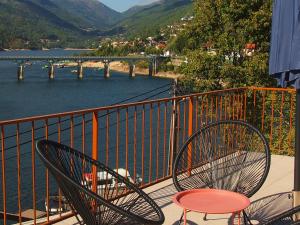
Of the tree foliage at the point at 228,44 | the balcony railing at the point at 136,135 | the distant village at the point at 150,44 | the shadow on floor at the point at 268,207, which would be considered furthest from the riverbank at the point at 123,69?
the shadow on floor at the point at 268,207

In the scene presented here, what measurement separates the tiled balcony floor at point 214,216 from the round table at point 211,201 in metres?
0.67

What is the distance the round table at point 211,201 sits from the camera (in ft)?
8.37

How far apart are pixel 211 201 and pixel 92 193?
2.85 ft

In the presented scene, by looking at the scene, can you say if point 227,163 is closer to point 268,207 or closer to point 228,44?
point 268,207

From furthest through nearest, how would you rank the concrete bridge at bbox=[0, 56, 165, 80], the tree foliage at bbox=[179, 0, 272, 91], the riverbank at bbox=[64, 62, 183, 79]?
the riverbank at bbox=[64, 62, 183, 79], the concrete bridge at bbox=[0, 56, 165, 80], the tree foliage at bbox=[179, 0, 272, 91]

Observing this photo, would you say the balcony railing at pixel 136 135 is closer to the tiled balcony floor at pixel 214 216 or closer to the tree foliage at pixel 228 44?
the tiled balcony floor at pixel 214 216

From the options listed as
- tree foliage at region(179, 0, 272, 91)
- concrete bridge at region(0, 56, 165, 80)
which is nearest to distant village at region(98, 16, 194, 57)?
concrete bridge at region(0, 56, 165, 80)

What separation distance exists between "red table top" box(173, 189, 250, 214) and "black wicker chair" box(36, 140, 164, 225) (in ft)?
0.57

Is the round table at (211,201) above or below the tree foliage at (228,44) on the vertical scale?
below

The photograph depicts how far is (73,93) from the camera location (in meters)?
48.1

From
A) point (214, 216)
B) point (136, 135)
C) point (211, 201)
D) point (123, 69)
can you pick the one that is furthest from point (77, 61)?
point (211, 201)

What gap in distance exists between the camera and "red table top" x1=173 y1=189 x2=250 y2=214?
8.38 ft

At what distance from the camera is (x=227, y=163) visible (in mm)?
3422

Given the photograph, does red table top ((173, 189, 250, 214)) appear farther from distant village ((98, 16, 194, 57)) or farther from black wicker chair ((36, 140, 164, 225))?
distant village ((98, 16, 194, 57))
